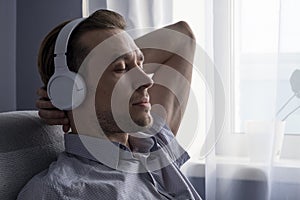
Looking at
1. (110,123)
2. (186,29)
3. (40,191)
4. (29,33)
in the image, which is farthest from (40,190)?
(29,33)

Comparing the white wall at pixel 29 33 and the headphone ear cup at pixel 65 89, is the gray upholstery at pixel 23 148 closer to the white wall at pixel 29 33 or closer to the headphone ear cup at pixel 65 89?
the headphone ear cup at pixel 65 89

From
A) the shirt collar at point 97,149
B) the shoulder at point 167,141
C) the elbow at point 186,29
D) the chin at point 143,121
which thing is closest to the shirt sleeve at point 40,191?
the shirt collar at point 97,149

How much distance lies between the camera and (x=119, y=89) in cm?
114

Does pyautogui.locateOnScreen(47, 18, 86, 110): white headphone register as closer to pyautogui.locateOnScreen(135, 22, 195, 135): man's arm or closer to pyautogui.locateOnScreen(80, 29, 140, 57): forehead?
pyautogui.locateOnScreen(80, 29, 140, 57): forehead

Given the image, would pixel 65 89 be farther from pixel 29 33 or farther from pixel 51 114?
pixel 29 33

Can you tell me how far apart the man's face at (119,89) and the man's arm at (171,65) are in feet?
0.74

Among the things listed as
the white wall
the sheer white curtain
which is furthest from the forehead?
the white wall

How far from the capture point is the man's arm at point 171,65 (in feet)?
4.52

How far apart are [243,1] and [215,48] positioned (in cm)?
17

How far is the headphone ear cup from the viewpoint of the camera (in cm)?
107

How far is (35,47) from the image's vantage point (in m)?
1.88

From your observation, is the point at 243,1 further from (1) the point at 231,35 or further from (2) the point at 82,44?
(2) the point at 82,44

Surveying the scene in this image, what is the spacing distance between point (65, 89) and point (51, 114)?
118 millimetres

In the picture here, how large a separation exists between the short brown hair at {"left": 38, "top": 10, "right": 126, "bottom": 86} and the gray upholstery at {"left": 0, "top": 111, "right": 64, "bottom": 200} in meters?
0.12
